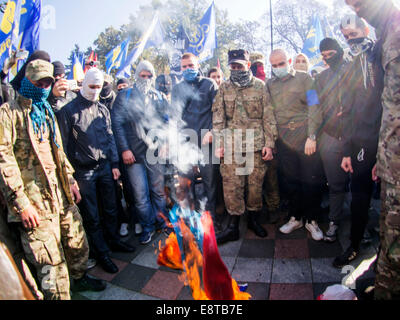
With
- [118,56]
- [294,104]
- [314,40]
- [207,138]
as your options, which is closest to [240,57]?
[294,104]

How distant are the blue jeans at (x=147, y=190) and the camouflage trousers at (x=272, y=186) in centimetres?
177

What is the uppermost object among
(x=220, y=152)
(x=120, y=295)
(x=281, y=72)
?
(x=281, y=72)

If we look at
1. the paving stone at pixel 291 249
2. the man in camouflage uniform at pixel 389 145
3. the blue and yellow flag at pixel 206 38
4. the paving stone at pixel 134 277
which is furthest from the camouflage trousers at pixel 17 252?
the blue and yellow flag at pixel 206 38

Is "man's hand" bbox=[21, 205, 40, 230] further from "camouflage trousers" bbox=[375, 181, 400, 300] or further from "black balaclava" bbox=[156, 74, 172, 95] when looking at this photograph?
"black balaclava" bbox=[156, 74, 172, 95]

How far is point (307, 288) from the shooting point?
8.20 feet

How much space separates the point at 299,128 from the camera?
3.59 m

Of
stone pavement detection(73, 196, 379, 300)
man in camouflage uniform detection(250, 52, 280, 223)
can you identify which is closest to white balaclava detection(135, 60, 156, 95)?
man in camouflage uniform detection(250, 52, 280, 223)

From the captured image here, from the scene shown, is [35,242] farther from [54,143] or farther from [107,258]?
[107,258]

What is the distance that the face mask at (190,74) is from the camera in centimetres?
387

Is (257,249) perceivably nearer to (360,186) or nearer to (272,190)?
(272,190)

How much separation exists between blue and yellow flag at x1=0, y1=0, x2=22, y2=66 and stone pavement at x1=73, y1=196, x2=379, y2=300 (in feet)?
11.4

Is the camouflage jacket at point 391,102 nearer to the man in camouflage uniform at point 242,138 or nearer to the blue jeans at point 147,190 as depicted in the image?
the man in camouflage uniform at point 242,138

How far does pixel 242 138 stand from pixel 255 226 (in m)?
1.34

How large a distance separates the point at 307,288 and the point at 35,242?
262cm
